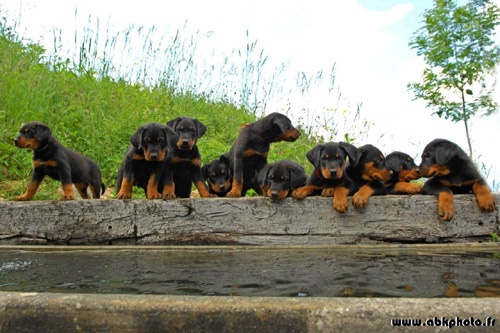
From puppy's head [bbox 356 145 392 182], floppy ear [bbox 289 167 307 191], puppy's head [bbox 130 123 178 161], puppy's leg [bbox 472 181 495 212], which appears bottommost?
puppy's leg [bbox 472 181 495 212]

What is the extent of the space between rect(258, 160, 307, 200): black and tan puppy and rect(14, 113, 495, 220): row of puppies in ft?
0.04

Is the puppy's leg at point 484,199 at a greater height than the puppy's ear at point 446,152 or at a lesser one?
lesser

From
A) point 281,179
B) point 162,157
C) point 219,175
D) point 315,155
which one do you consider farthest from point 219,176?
point 315,155

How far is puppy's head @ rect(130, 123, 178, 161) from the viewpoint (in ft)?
16.5

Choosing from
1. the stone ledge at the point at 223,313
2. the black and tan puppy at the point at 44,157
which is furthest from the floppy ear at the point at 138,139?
the stone ledge at the point at 223,313

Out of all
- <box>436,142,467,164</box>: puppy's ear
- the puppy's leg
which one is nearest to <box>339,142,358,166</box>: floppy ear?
<box>436,142,467,164</box>: puppy's ear

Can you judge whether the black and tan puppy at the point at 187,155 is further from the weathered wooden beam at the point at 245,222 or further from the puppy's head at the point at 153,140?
the weathered wooden beam at the point at 245,222

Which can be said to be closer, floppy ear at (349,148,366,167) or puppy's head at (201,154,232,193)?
floppy ear at (349,148,366,167)

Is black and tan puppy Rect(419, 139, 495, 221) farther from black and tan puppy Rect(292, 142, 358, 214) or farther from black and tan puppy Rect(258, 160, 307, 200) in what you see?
black and tan puppy Rect(258, 160, 307, 200)

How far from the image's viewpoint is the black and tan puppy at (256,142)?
5.71 meters

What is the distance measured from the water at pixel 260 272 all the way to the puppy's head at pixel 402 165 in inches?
40.3

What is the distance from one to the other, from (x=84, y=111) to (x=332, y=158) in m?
6.28

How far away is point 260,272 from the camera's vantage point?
3.40 m

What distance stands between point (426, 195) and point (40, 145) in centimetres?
430
